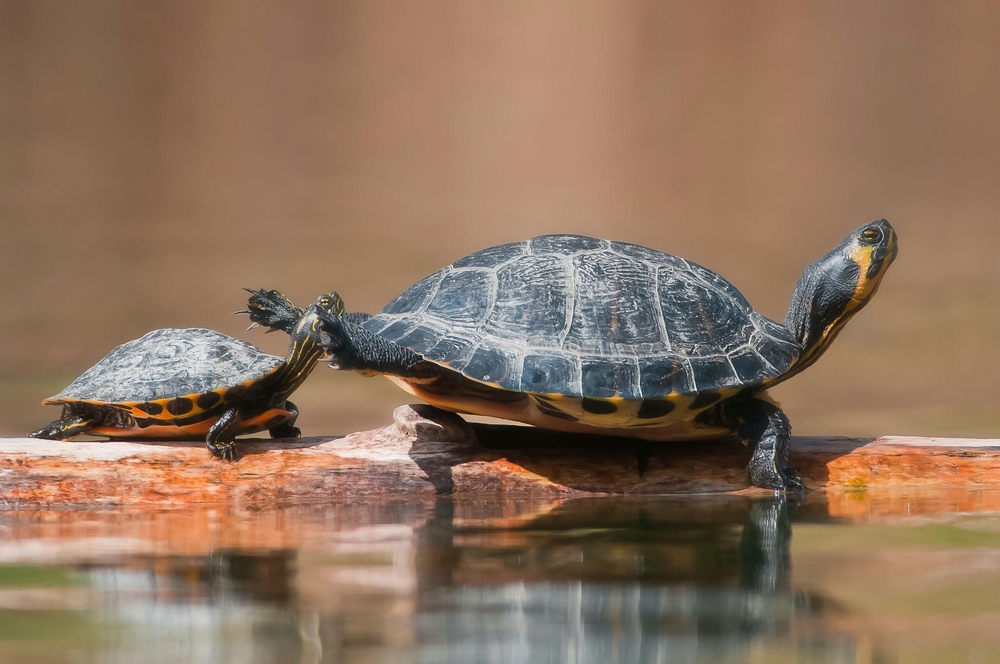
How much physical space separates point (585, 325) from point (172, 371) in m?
1.88

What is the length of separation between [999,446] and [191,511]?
378 centimetres

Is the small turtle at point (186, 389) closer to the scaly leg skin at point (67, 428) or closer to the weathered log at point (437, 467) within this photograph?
the scaly leg skin at point (67, 428)

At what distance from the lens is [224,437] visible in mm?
4078

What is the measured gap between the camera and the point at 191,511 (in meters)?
3.89

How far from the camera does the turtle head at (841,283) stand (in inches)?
171

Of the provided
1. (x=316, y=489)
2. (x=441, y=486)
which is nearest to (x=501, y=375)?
(x=441, y=486)

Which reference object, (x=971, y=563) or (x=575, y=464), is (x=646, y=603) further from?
(x=575, y=464)

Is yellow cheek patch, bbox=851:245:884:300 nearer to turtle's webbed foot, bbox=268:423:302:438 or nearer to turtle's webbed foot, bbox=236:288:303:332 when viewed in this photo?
turtle's webbed foot, bbox=236:288:303:332

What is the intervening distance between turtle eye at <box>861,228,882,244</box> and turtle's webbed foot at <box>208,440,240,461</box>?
3.10 meters

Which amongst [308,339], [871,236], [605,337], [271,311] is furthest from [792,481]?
[271,311]

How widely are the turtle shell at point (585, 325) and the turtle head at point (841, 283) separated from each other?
187 mm

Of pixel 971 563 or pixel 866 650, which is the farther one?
pixel 971 563

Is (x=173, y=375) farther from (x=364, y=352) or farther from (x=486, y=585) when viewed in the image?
(x=486, y=585)

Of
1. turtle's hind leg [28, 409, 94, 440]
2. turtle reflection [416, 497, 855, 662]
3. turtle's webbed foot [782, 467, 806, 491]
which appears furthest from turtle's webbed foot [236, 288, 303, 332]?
turtle's webbed foot [782, 467, 806, 491]
